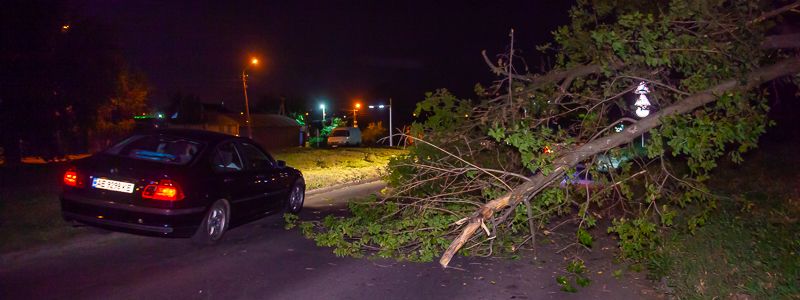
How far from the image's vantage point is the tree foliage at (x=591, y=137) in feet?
22.4

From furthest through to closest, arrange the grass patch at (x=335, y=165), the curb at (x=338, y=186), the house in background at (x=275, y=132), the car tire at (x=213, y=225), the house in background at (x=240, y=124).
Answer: the house in background at (x=275, y=132) < the house in background at (x=240, y=124) < the grass patch at (x=335, y=165) < the curb at (x=338, y=186) < the car tire at (x=213, y=225)

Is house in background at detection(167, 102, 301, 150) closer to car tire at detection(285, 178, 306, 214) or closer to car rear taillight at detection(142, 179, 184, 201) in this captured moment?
car tire at detection(285, 178, 306, 214)

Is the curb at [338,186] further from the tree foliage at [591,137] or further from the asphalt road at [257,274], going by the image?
the asphalt road at [257,274]

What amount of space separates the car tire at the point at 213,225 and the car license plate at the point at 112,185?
97 centimetres

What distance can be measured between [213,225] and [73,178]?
5.74 feet

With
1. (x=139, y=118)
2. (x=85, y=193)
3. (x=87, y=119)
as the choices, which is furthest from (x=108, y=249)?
(x=139, y=118)

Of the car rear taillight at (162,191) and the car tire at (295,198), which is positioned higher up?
the car rear taillight at (162,191)

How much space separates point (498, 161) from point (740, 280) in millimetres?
3447

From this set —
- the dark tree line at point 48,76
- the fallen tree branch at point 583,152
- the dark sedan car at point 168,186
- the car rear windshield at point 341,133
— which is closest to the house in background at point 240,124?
the car rear windshield at point 341,133

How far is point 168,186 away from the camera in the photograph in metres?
7.51

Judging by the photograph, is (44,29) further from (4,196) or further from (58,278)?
(58,278)

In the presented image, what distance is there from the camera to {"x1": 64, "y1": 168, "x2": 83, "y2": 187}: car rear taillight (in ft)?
25.4

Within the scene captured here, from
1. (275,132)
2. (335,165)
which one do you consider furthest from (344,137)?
(335,165)

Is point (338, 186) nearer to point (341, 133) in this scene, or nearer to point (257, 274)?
point (257, 274)
